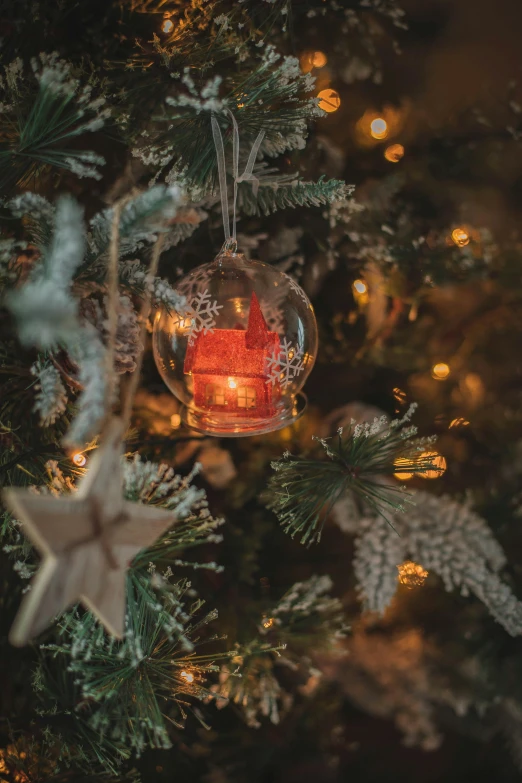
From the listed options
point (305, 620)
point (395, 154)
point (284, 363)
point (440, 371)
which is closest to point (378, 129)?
point (395, 154)

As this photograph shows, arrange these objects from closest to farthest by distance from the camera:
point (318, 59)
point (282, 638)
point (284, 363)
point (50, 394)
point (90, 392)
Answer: point (90, 392), point (50, 394), point (284, 363), point (282, 638), point (318, 59)

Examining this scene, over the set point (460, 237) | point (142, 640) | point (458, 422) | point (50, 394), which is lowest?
point (458, 422)

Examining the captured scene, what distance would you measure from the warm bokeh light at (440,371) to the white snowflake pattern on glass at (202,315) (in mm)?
531

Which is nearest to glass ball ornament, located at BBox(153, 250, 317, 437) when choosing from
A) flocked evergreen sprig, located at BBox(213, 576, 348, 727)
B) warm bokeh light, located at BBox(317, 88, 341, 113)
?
flocked evergreen sprig, located at BBox(213, 576, 348, 727)

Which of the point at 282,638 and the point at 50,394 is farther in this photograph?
the point at 282,638

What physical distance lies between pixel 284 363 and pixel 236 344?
0.05m

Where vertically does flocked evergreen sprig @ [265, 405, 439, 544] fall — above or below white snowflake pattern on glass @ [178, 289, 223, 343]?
below

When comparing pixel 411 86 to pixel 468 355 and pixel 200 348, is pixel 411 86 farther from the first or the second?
pixel 200 348

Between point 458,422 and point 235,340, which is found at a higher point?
point 235,340

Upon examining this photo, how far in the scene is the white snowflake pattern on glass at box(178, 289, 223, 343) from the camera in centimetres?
57

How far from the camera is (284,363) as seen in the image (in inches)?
23.3

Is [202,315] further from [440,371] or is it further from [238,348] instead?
[440,371]

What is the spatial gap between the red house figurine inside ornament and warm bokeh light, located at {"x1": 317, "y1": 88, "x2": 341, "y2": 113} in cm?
46

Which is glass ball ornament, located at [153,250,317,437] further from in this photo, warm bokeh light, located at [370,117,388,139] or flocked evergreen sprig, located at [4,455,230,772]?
warm bokeh light, located at [370,117,388,139]
